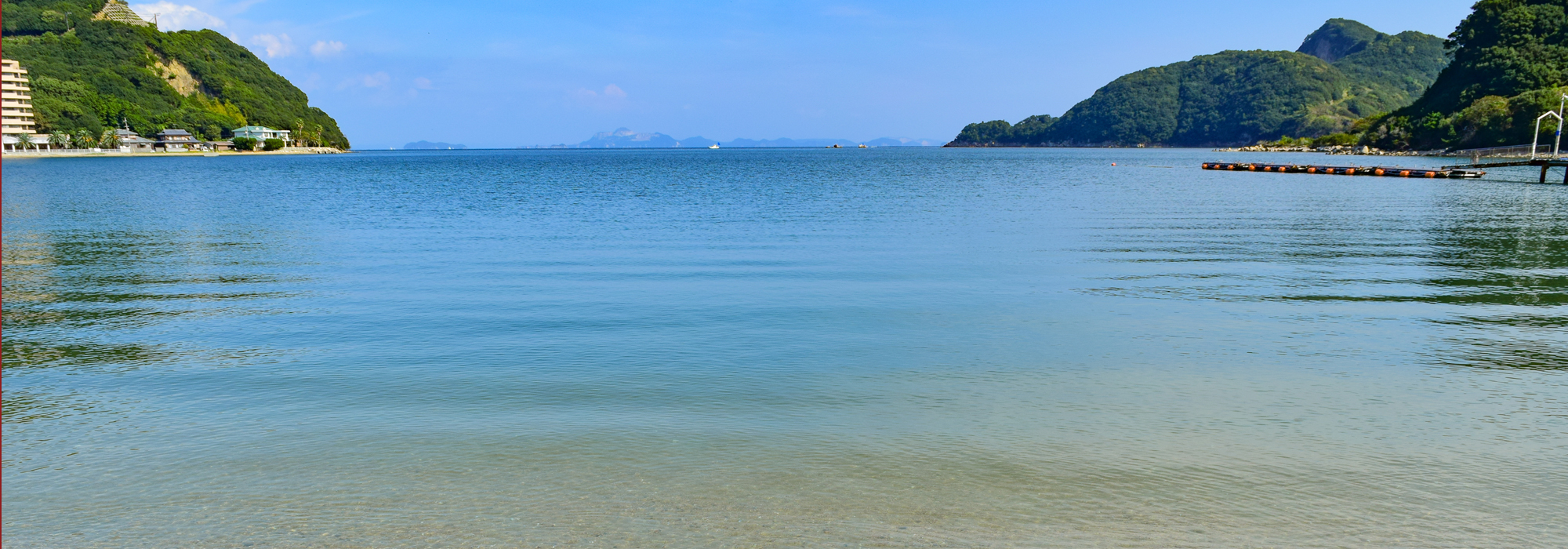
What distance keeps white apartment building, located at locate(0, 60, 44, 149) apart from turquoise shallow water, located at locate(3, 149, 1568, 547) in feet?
626

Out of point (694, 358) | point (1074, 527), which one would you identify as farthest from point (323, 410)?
point (1074, 527)

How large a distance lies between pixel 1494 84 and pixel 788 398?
628 ft

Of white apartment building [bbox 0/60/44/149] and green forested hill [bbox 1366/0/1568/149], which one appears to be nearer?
green forested hill [bbox 1366/0/1568/149]

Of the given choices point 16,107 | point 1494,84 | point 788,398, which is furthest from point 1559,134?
point 16,107

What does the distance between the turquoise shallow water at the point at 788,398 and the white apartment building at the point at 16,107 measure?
19068cm

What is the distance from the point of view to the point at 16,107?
7087 inches

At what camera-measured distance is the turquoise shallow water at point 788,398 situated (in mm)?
7797

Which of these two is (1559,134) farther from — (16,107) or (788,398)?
(16,107)

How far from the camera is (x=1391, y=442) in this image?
31.7ft

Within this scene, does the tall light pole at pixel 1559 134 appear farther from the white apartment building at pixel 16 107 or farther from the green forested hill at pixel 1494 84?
the white apartment building at pixel 16 107

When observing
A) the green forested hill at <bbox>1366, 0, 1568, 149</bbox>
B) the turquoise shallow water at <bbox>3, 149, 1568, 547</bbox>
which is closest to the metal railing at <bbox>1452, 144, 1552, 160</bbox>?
the green forested hill at <bbox>1366, 0, 1568, 149</bbox>

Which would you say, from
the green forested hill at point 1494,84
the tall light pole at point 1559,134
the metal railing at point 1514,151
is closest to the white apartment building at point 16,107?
the metal railing at point 1514,151

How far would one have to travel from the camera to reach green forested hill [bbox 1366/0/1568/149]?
138 m

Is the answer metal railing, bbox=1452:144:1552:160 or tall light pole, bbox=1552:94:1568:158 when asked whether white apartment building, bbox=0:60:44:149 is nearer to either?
metal railing, bbox=1452:144:1552:160
